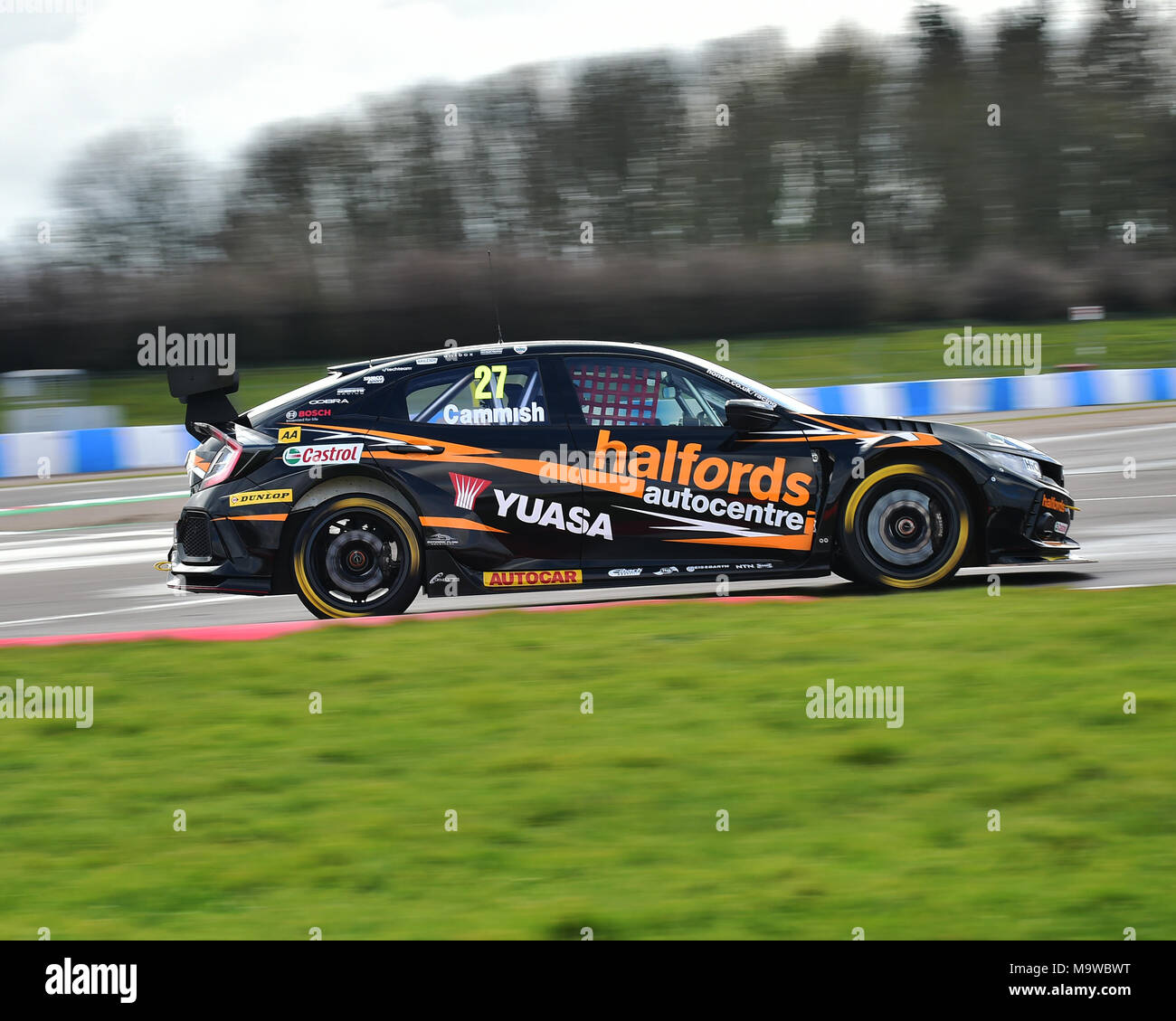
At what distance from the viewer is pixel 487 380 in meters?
8.10

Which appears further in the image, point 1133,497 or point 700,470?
point 1133,497

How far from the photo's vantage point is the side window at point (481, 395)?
26.4 feet

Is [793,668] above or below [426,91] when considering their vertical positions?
below

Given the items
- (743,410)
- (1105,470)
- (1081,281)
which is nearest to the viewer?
(743,410)

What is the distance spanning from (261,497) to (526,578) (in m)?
1.51

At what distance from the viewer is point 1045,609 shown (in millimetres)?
7266

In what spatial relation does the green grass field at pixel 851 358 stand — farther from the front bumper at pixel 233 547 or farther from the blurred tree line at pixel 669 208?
the front bumper at pixel 233 547

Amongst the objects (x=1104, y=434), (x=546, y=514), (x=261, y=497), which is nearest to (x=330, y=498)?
(x=261, y=497)

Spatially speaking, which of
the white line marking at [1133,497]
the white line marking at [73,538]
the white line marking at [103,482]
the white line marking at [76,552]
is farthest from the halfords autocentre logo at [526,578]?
the white line marking at [103,482]

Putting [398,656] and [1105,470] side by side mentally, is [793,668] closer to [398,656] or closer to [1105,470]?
[398,656]

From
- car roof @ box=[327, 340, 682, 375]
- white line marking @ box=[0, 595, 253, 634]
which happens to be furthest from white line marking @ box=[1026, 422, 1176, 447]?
white line marking @ box=[0, 595, 253, 634]

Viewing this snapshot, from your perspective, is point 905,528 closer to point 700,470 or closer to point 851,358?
point 700,470

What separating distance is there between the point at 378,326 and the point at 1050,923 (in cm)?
3111
